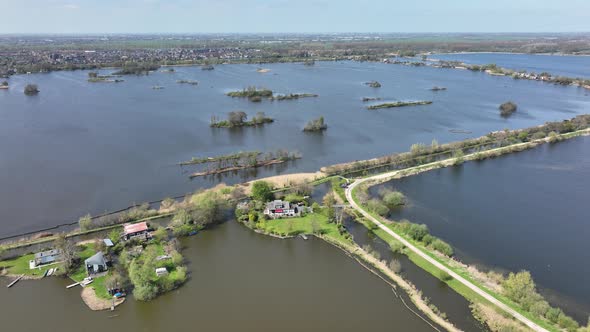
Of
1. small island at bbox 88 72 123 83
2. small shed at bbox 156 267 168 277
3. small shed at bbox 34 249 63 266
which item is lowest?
small shed at bbox 156 267 168 277

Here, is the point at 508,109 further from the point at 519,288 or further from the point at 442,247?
the point at 519,288

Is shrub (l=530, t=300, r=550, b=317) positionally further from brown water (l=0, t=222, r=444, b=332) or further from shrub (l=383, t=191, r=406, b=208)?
shrub (l=383, t=191, r=406, b=208)

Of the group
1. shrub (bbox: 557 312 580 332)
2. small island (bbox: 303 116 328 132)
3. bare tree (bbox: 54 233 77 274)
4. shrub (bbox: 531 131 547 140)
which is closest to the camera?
shrub (bbox: 557 312 580 332)

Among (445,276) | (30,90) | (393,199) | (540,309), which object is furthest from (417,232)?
(30,90)

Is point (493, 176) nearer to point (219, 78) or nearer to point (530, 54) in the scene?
point (219, 78)

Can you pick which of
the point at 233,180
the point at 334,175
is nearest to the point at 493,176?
the point at 334,175

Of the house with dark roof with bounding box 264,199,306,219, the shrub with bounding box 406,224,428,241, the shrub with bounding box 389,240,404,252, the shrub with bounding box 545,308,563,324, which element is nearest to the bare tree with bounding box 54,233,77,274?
the house with dark roof with bounding box 264,199,306,219
